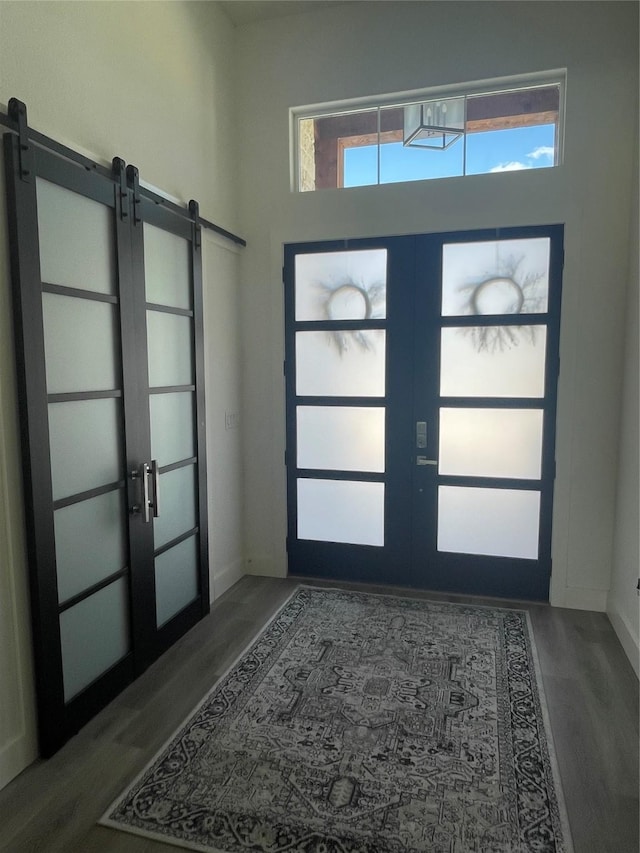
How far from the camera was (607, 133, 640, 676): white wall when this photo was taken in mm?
2986

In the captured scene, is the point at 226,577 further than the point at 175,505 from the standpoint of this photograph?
Yes

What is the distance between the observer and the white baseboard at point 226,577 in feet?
12.2

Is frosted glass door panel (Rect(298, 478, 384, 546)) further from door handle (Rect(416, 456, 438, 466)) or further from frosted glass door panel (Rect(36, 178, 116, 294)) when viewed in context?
frosted glass door panel (Rect(36, 178, 116, 294))

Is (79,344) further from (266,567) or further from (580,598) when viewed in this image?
(580,598)

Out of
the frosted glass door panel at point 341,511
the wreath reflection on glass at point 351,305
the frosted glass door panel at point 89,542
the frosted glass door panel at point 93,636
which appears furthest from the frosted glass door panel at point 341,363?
the frosted glass door panel at point 93,636

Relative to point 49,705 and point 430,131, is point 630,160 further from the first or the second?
point 49,705

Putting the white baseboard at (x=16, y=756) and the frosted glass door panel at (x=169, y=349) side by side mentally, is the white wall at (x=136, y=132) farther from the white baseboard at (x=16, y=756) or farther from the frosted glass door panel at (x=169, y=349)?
the frosted glass door panel at (x=169, y=349)

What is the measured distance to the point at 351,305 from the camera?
3.81 m

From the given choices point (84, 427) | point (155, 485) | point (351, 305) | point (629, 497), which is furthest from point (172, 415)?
point (629, 497)

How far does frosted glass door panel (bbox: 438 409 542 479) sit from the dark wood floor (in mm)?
975

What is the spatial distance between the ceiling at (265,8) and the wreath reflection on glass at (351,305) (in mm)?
1814

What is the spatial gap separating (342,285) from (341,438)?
3.61ft

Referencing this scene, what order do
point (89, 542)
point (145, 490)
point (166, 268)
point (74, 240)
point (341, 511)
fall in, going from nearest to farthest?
point (74, 240)
point (89, 542)
point (145, 490)
point (166, 268)
point (341, 511)

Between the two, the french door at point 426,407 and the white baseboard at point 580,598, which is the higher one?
the french door at point 426,407
